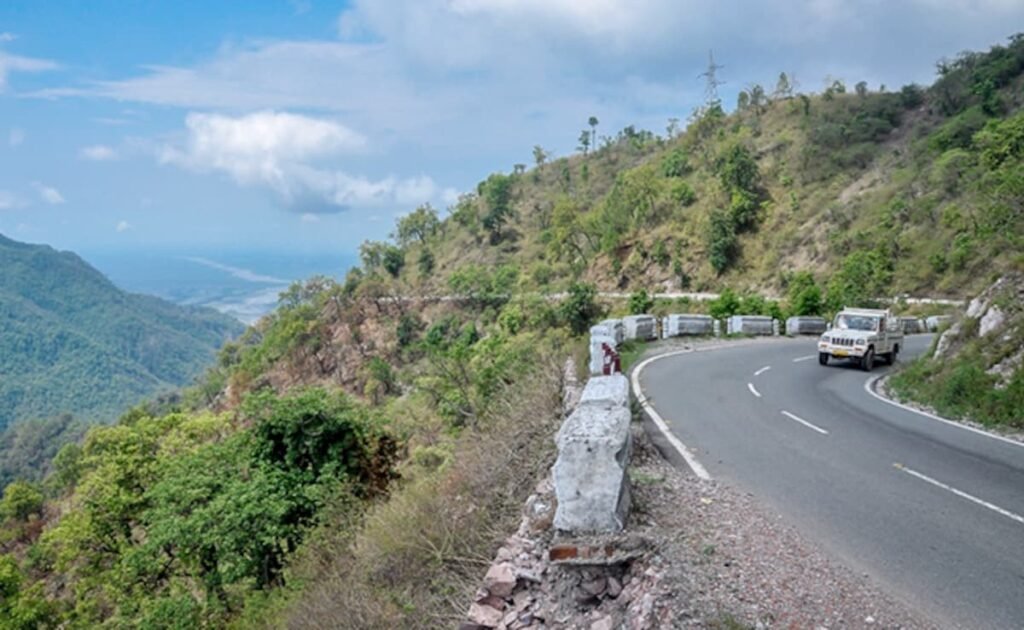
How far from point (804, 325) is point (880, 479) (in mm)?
24640

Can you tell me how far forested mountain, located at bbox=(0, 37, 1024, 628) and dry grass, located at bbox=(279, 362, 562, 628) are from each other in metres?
0.04

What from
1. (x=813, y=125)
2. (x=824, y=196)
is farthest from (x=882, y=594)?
(x=813, y=125)

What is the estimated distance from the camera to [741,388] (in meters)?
15.0

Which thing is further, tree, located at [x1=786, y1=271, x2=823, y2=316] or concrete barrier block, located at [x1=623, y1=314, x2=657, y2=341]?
tree, located at [x1=786, y1=271, x2=823, y2=316]

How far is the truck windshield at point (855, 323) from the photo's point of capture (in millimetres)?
19406

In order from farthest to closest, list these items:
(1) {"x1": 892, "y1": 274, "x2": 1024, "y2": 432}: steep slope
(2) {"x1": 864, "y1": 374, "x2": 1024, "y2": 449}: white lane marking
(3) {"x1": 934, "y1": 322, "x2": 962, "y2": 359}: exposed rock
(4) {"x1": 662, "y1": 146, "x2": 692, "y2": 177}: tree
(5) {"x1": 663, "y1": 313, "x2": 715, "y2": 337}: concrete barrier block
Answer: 1. (4) {"x1": 662, "y1": 146, "x2": 692, "y2": 177}: tree
2. (5) {"x1": 663, "y1": 313, "x2": 715, "y2": 337}: concrete barrier block
3. (3) {"x1": 934, "y1": 322, "x2": 962, "y2": 359}: exposed rock
4. (1) {"x1": 892, "y1": 274, "x2": 1024, "y2": 432}: steep slope
5. (2) {"x1": 864, "y1": 374, "x2": 1024, "y2": 449}: white lane marking

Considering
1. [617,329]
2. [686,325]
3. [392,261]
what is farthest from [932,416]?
[392,261]

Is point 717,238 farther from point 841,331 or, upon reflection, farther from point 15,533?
point 15,533

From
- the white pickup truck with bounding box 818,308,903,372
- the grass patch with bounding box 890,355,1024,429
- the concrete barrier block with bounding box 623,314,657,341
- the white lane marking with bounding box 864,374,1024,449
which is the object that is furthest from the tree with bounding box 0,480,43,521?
the grass patch with bounding box 890,355,1024,429

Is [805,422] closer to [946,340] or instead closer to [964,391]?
[964,391]

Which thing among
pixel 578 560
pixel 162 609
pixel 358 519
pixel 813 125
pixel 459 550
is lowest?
pixel 162 609

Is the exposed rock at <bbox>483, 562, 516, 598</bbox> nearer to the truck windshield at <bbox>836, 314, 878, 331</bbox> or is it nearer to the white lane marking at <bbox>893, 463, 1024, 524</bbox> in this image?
the white lane marking at <bbox>893, 463, 1024, 524</bbox>

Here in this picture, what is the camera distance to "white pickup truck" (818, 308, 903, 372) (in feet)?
62.0

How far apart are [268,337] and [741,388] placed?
5501 centimetres
